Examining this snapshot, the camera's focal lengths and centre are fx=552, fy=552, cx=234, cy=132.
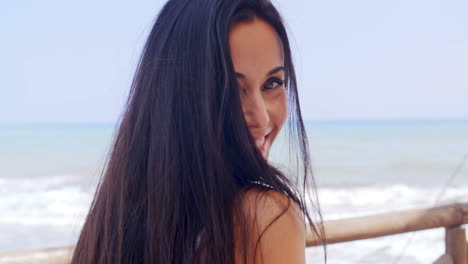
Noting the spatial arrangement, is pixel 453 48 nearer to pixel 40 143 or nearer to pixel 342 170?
pixel 342 170

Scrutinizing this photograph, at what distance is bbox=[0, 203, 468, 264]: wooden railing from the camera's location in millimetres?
964

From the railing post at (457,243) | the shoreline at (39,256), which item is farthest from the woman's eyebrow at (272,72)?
the railing post at (457,243)

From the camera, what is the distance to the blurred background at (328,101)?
9359 millimetres

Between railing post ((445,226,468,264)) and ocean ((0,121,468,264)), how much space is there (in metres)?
2.20

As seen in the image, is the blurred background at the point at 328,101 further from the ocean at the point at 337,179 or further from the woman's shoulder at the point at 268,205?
the woman's shoulder at the point at 268,205

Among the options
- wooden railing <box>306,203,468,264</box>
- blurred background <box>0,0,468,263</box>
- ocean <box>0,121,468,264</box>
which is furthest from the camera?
blurred background <box>0,0,468,263</box>

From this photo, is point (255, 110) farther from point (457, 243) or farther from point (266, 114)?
point (457, 243)

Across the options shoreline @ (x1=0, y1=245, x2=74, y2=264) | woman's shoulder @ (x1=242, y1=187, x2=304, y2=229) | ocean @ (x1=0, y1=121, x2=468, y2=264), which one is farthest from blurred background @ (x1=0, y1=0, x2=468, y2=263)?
woman's shoulder @ (x1=242, y1=187, x2=304, y2=229)

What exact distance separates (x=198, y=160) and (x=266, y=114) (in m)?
0.14

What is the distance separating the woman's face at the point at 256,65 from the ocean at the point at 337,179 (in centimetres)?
304

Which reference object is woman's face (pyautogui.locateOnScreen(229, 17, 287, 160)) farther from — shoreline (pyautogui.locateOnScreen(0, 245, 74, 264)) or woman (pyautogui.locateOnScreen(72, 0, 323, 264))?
shoreline (pyautogui.locateOnScreen(0, 245, 74, 264))

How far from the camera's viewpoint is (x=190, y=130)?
0.65 meters

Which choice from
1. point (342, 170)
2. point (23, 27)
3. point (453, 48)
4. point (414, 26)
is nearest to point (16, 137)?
point (23, 27)

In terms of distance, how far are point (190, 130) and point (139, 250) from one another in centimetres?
16
